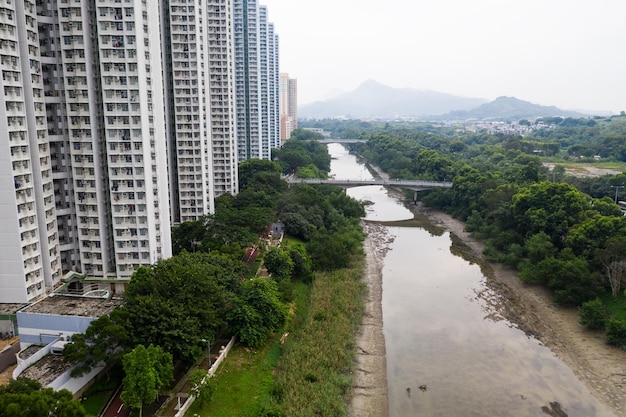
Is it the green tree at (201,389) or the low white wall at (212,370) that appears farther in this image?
the green tree at (201,389)

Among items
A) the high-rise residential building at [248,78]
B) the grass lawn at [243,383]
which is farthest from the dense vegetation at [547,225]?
the high-rise residential building at [248,78]

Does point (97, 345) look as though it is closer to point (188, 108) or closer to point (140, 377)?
point (140, 377)

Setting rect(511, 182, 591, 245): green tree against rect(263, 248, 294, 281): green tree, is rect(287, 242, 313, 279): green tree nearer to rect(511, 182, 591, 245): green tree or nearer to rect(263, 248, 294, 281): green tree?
rect(263, 248, 294, 281): green tree

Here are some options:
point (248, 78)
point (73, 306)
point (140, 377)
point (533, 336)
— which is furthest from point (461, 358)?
point (248, 78)

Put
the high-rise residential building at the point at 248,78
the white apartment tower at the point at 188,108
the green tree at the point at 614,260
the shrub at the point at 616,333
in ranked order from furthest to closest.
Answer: the high-rise residential building at the point at 248,78, the white apartment tower at the point at 188,108, the green tree at the point at 614,260, the shrub at the point at 616,333

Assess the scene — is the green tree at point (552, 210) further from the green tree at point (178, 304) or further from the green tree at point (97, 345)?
the green tree at point (97, 345)

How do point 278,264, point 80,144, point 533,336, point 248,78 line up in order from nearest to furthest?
point 80,144
point 533,336
point 278,264
point 248,78

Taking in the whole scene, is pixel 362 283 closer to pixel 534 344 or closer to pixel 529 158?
pixel 534 344
